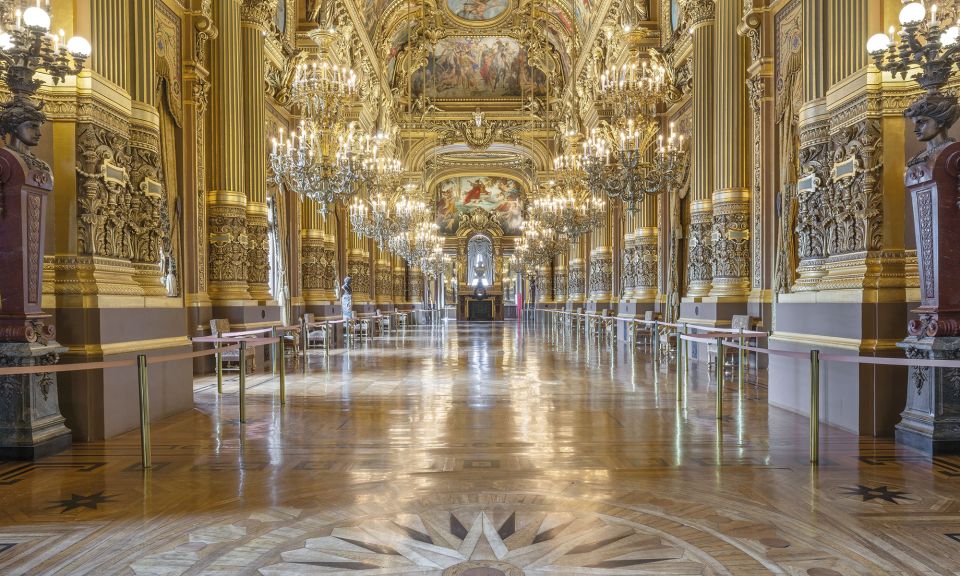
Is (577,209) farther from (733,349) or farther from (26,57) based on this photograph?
(26,57)

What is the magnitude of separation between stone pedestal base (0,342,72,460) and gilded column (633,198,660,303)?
15.1m

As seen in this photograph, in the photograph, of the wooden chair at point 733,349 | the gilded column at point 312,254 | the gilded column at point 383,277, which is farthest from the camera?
the gilded column at point 383,277

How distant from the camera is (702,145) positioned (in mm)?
13953

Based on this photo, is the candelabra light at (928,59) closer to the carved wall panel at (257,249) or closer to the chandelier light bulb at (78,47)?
the chandelier light bulb at (78,47)

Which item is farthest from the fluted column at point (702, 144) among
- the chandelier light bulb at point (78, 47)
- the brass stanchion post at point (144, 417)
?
the chandelier light bulb at point (78, 47)

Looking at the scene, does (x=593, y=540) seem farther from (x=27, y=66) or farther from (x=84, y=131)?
(x=84, y=131)

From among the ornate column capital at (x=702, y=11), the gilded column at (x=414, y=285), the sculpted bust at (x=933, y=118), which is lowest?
the gilded column at (x=414, y=285)

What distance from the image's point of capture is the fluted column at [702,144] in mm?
13672

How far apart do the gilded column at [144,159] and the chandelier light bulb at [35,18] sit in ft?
7.03

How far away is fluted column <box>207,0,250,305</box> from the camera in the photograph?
41.6 feet

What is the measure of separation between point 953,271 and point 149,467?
6.47m

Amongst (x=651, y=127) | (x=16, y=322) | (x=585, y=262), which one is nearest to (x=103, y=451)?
(x=16, y=322)

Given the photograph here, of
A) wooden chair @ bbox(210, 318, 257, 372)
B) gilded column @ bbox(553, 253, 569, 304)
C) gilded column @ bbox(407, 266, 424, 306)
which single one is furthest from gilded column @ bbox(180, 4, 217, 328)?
gilded column @ bbox(407, 266, 424, 306)

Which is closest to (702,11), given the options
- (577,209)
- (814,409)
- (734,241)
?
(734,241)
